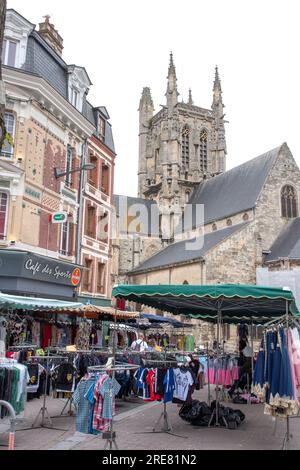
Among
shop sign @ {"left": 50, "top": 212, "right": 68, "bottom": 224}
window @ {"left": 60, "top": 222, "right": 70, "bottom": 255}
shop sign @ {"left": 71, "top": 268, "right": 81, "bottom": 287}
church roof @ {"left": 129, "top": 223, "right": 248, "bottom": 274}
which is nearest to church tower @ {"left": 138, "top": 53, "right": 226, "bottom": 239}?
church roof @ {"left": 129, "top": 223, "right": 248, "bottom": 274}

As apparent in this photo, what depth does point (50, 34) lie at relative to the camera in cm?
2078

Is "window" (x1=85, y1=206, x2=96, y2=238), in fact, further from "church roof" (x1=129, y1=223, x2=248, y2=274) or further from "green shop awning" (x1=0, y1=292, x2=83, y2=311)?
"church roof" (x1=129, y1=223, x2=248, y2=274)

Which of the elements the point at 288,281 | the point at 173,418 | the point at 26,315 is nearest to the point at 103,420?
the point at 173,418

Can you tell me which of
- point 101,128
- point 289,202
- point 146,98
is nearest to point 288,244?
point 289,202

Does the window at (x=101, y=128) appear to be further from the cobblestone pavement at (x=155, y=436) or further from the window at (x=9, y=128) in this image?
the cobblestone pavement at (x=155, y=436)

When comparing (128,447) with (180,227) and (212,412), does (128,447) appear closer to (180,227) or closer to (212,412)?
(212,412)

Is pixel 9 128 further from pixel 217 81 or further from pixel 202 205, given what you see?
pixel 217 81

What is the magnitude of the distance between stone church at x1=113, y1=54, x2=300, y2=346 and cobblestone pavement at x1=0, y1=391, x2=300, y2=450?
20.1 metres

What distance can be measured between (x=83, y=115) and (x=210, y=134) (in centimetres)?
3243

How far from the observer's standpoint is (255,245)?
30656mm

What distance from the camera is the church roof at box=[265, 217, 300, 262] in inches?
1109

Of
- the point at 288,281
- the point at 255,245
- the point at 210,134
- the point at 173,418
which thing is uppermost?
the point at 210,134
